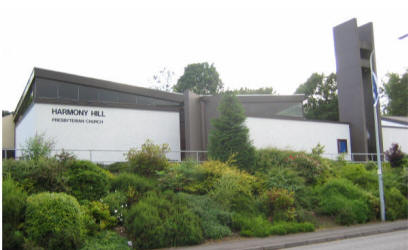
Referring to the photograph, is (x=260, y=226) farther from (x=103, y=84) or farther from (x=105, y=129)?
(x=103, y=84)

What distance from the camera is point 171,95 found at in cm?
2622

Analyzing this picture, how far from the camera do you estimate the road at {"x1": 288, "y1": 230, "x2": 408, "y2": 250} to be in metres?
11.0

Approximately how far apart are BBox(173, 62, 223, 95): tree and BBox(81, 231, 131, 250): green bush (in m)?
50.4

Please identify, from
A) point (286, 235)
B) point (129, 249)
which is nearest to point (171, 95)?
point (286, 235)

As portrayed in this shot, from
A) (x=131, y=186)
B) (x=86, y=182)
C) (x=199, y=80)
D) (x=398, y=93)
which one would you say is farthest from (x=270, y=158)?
(x=398, y=93)

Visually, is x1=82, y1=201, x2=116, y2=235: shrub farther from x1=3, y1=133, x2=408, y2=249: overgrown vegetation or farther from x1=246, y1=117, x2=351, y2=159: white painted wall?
x1=246, y1=117, x2=351, y2=159: white painted wall

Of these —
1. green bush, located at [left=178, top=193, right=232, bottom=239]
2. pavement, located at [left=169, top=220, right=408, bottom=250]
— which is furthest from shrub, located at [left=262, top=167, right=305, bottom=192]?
green bush, located at [left=178, top=193, right=232, bottom=239]

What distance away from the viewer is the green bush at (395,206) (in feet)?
56.6

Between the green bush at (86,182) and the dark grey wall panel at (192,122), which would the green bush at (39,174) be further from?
the dark grey wall panel at (192,122)

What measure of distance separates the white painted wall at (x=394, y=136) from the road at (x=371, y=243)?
2170cm

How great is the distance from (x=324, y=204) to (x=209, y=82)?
154ft

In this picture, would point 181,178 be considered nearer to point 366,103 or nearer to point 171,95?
point 171,95

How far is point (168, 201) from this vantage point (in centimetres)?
1299

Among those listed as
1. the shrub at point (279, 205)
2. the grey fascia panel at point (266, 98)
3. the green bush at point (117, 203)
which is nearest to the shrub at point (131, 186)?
the green bush at point (117, 203)
